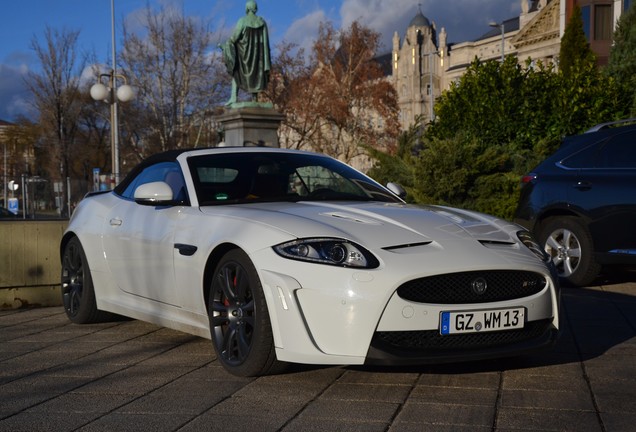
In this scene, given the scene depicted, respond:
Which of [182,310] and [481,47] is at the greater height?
[481,47]

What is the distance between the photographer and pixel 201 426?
413 centimetres

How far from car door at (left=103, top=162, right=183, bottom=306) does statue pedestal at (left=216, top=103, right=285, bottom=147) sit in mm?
16752

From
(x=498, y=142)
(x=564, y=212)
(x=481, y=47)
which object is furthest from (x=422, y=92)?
(x=564, y=212)

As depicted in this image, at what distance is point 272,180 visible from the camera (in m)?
6.23

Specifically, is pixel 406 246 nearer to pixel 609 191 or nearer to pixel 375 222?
pixel 375 222

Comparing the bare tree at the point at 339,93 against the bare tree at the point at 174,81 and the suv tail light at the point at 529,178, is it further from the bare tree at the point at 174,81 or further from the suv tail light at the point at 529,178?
the suv tail light at the point at 529,178

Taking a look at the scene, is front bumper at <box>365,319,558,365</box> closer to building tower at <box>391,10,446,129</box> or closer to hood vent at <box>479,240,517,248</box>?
hood vent at <box>479,240,517,248</box>

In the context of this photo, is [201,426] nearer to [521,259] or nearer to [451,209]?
[521,259]

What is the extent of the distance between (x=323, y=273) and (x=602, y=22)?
185ft

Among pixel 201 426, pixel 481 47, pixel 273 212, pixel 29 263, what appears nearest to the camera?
pixel 201 426

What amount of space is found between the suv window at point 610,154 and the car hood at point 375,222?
3.89 metres

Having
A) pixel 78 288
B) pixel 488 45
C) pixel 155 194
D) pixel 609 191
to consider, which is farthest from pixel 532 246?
pixel 488 45

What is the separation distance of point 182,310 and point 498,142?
49.9ft

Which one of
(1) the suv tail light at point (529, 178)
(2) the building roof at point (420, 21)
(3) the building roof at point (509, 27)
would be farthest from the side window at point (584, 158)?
(2) the building roof at point (420, 21)
